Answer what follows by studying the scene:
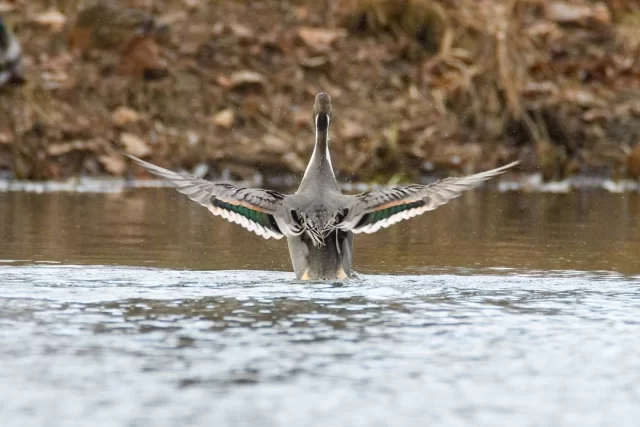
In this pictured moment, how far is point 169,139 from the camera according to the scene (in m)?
20.5

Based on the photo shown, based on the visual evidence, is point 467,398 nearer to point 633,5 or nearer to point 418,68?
point 418,68

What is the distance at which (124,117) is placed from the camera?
68.2 feet

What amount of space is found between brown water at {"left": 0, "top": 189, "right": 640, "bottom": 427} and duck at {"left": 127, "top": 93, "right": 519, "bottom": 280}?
340mm

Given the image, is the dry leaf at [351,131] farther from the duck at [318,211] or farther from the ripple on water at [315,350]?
the ripple on water at [315,350]

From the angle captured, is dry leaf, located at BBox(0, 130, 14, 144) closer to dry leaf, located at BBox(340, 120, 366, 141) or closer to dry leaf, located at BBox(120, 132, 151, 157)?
dry leaf, located at BBox(120, 132, 151, 157)

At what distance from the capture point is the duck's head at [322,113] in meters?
11.6

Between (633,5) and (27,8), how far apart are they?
A: 36.1ft

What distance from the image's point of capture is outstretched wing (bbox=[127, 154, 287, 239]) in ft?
34.3

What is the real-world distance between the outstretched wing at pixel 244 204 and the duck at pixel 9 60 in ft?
35.8

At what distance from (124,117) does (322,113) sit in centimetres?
957

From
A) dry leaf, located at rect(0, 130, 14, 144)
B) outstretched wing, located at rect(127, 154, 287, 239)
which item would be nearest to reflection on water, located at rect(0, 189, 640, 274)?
outstretched wing, located at rect(127, 154, 287, 239)

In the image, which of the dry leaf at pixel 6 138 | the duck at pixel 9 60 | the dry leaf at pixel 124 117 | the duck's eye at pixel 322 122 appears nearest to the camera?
the duck's eye at pixel 322 122

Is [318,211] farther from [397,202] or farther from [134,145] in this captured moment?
[134,145]

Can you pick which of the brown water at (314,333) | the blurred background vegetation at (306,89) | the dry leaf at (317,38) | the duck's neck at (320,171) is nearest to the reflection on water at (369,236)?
the brown water at (314,333)
